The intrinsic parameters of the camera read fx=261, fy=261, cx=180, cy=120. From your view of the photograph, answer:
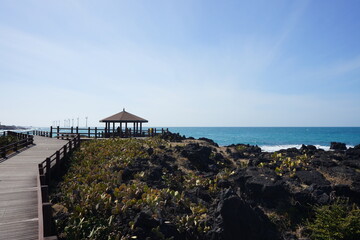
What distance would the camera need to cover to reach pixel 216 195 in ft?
44.2

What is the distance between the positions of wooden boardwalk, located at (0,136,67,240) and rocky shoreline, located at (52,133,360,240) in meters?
1.11

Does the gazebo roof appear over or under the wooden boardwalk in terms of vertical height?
over

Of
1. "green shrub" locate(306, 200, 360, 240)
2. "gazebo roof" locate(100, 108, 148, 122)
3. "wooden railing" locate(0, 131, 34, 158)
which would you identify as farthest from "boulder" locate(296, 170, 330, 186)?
"gazebo roof" locate(100, 108, 148, 122)

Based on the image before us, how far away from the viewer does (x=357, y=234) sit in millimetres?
9188

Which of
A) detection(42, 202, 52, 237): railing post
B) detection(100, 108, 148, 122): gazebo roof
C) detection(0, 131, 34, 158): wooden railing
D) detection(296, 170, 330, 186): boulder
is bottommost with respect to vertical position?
detection(296, 170, 330, 186): boulder

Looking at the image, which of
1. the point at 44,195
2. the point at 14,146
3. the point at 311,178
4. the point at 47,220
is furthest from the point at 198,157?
the point at 14,146

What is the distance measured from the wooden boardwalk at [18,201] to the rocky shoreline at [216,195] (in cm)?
111

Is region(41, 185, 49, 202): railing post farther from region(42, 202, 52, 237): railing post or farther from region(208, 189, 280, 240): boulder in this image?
region(208, 189, 280, 240): boulder

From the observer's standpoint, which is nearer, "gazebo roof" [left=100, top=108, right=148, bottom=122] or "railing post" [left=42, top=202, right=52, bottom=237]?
"railing post" [left=42, top=202, right=52, bottom=237]

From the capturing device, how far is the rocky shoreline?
9.56 m

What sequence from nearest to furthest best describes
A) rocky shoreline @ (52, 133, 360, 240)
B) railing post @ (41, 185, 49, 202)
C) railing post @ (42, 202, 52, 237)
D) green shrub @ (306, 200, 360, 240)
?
railing post @ (42, 202, 52, 237) → railing post @ (41, 185, 49, 202) → green shrub @ (306, 200, 360, 240) → rocky shoreline @ (52, 133, 360, 240)

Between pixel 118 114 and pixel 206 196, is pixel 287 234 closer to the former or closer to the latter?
pixel 206 196

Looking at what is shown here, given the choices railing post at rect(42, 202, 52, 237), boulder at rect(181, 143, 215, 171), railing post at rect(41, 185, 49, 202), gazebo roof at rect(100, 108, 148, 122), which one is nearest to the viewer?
railing post at rect(42, 202, 52, 237)

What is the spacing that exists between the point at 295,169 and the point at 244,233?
28.3 feet
